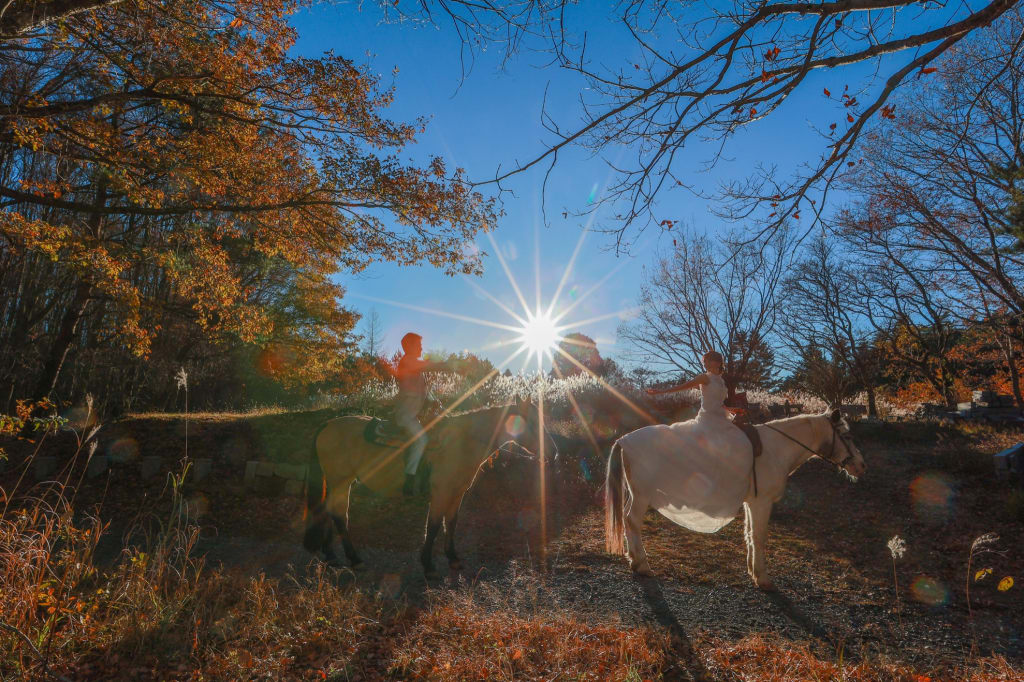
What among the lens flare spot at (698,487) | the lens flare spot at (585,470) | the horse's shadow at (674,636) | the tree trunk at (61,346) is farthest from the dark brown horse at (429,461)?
the tree trunk at (61,346)

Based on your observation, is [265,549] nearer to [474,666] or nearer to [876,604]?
[474,666]

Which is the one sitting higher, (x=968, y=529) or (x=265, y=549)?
(x=968, y=529)

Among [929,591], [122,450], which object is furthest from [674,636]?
[122,450]

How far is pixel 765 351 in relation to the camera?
17969 mm

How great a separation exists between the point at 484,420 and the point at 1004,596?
570 cm

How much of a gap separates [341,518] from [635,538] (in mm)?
3483

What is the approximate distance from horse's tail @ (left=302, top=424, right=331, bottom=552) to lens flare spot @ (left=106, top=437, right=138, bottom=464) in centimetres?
541

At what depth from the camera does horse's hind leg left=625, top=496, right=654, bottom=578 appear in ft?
18.1

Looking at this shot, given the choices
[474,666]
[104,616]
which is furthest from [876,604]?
[104,616]

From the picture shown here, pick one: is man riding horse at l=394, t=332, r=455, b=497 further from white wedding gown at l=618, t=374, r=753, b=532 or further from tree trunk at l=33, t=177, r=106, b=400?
tree trunk at l=33, t=177, r=106, b=400

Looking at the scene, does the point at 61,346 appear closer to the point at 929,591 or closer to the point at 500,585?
the point at 500,585

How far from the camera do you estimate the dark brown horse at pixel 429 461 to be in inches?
221

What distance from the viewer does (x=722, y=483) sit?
5133 mm

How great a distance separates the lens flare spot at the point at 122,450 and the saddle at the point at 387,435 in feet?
20.7
